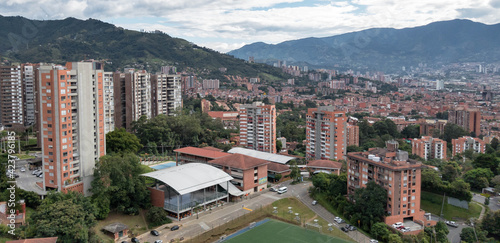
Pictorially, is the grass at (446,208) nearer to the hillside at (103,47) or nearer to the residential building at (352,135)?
the residential building at (352,135)

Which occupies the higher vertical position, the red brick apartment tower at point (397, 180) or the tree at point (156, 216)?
the red brick apartment tower at point (397, 180)

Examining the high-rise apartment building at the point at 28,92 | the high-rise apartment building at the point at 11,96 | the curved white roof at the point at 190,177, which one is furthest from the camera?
the high-rise apartment building at the point at 28,92

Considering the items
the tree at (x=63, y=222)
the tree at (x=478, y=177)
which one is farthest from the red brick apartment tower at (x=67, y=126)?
the tree at (x=478, y=177)

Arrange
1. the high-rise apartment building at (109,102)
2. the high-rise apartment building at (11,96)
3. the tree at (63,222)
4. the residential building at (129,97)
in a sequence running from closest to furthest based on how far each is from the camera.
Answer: the tree at (63,222) → the high-rise apartment building at (109,102) → the residential building at (129,97) → the high-rise apartment building at (11,96)

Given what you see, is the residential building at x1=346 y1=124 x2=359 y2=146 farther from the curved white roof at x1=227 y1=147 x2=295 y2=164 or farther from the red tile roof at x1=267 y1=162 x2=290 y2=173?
the red tile roof at x1=267 y1=162 x2=290 y2=173

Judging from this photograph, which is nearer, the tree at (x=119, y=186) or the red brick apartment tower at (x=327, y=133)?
the tree at (x=119, y=186)

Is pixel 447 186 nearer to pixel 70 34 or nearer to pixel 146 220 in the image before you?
pixel 146 220
